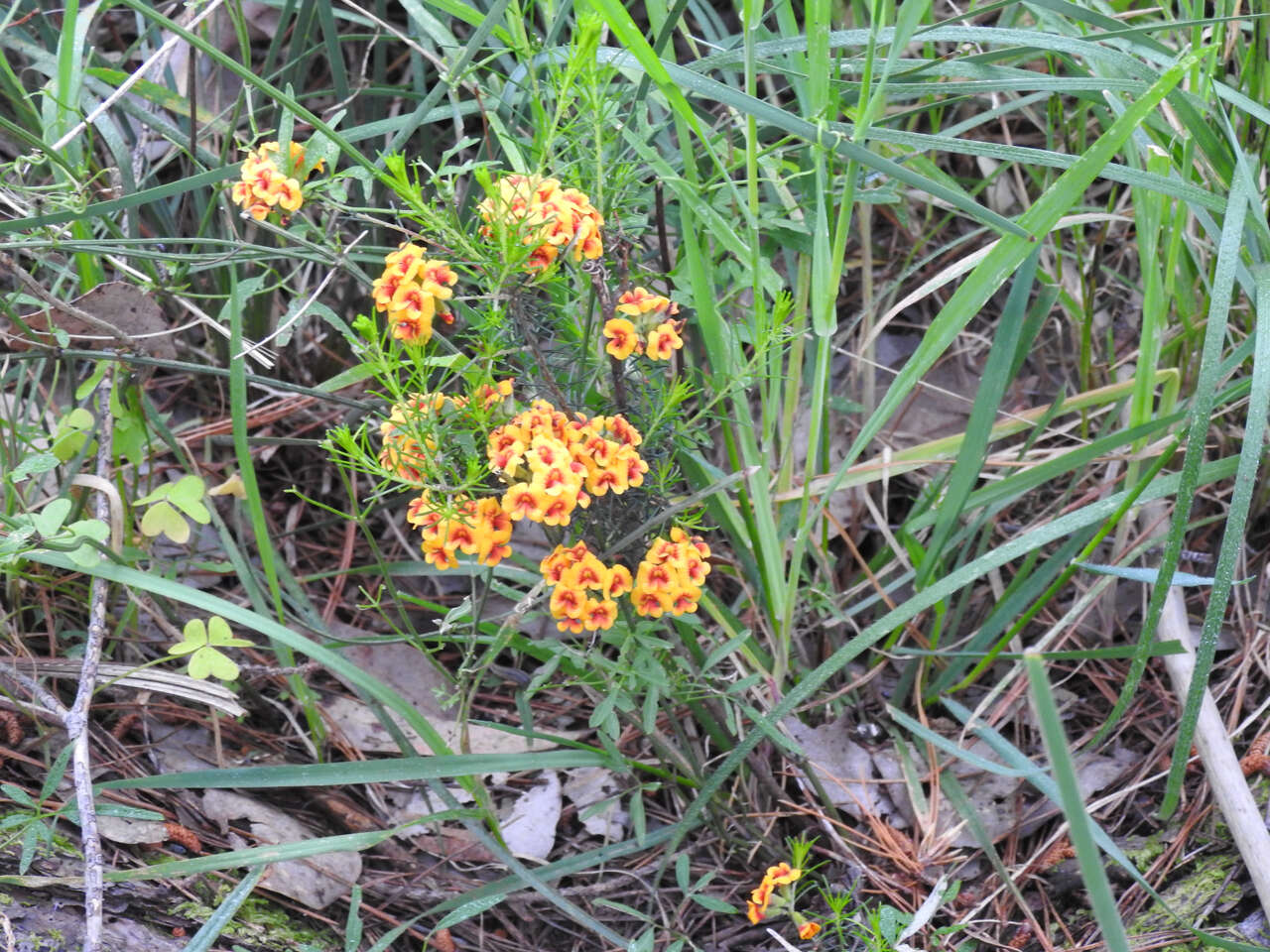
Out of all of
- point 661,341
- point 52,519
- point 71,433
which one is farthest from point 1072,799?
point 71,433

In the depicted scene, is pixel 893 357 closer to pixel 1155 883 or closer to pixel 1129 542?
pixel 1129 542

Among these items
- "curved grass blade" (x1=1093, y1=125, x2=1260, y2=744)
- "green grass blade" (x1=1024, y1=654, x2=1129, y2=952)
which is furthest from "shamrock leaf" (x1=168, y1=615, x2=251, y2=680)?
"curved grass blade" (x1=1093, y1=125, x2=1260, y2=744)

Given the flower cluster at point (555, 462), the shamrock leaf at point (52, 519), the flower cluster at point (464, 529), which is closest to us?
the flower cluster at point (555, 462)

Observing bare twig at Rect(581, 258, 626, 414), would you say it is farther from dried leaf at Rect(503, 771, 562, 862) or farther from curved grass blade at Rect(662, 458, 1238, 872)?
dried leaf at Rect(503, 771, 562, 862)

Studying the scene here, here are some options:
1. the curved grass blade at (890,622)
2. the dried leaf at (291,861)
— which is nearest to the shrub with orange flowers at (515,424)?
the curved grass blade at (890,622)

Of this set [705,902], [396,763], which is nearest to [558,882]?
[705,902]

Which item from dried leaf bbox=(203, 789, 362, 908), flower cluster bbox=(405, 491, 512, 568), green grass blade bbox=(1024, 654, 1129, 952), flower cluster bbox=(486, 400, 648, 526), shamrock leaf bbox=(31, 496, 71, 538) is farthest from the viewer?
dried leaf bbox=(203, 789, 362, 908)

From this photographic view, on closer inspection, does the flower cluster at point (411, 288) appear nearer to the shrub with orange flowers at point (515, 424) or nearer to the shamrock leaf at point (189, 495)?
the shrub with orange flowers at point (515, 424)
